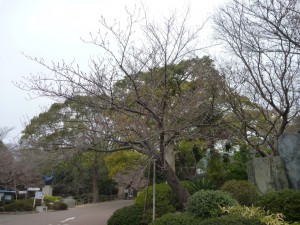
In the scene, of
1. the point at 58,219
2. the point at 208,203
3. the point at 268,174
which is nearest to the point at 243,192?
the point at 268,174

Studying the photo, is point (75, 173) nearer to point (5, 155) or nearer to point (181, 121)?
point (5, 155)

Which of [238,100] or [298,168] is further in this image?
[238,100]

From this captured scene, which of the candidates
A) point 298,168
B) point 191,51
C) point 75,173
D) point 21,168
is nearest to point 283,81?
point 298,168

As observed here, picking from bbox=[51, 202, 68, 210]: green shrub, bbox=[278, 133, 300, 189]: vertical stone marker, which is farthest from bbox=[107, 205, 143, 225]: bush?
bbox=[51, 202, 68, 210]: green shrub

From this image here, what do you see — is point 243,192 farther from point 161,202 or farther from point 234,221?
point 234,221

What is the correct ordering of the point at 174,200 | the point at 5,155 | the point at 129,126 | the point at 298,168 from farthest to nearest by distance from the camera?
the point at 5,155
the point at 174,200
the point at 298,168
the point at 129,126

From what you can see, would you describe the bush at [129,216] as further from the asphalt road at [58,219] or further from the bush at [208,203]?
the bush at [208,203]

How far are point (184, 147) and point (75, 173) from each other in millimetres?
34037

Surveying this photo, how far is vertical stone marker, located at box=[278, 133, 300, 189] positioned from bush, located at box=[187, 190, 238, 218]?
201 inches

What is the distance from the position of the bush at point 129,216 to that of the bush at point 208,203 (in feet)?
17.8

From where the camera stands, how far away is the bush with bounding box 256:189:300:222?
10.0 metres

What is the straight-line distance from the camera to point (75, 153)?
1202 cm

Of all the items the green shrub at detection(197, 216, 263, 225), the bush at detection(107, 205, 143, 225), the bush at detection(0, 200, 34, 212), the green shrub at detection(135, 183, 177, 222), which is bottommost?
the green shrub at detection(197, 216, 263, 225)

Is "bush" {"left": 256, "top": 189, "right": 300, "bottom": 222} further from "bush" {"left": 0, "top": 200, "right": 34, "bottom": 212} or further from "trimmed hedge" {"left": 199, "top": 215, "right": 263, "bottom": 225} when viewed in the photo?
"bush" {"left": 0, "top": 200, "right": 34, "bottom": 212}
